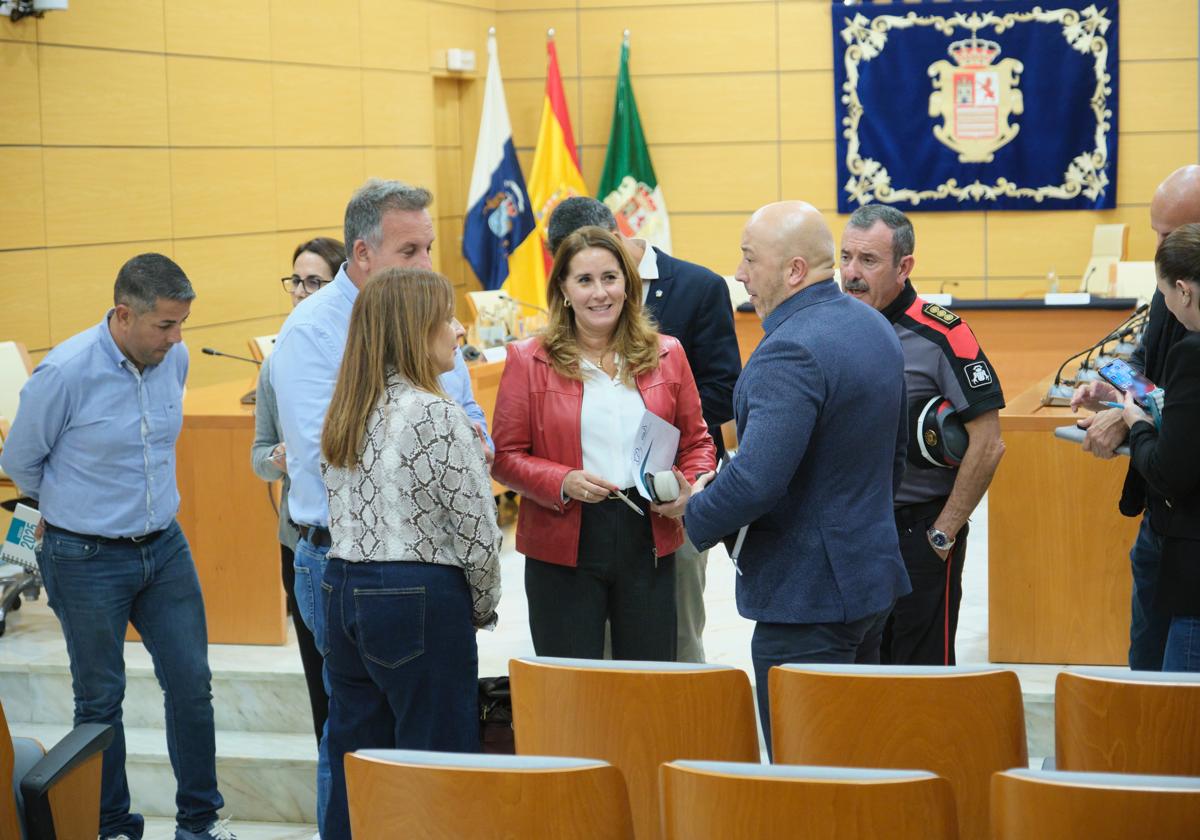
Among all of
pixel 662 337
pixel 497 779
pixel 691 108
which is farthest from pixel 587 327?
pixel 691 108

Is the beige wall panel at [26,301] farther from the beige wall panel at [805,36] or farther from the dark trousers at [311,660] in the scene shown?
the beige wall panel at [805,36]

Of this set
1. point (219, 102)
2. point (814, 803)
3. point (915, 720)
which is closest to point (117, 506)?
point (915, 720)

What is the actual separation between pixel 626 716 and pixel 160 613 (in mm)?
1834

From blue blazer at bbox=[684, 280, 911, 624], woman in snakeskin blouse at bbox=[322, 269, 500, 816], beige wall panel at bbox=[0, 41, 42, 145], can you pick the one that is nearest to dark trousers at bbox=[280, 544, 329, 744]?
woman in snakeskin blouse at bbox=[322, 269, 500, 816]

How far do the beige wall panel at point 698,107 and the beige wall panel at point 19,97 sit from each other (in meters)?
5.63

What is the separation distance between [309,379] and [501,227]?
25.3 feet

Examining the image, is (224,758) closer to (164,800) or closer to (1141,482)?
(164,800)

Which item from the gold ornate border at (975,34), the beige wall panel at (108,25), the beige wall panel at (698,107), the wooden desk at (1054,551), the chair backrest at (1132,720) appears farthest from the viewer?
the beige wall panel at (698,107)

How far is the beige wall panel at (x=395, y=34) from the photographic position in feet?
31.5

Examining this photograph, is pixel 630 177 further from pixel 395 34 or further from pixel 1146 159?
pixel 1146 159

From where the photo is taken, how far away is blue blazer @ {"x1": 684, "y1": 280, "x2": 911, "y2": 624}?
269cm

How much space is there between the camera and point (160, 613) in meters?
3.84

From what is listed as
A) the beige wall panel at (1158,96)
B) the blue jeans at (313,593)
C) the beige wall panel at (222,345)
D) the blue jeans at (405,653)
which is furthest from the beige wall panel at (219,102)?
the beige wall panel at (1158,96)

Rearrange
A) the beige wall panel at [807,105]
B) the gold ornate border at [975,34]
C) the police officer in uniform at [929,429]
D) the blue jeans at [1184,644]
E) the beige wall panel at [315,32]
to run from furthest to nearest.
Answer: the beige wall panel at [807,105], the gold ornate border at [975,34], the beige wall panel at [315,32], the police officer in uniform at [929,429], the blue jeans at [1184,644]
